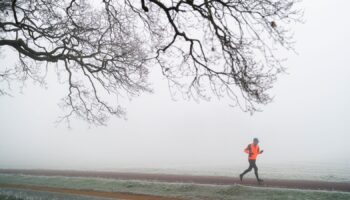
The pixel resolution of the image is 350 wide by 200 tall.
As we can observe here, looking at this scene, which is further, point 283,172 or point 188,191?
point 283,172

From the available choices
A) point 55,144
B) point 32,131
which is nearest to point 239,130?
point 55,144

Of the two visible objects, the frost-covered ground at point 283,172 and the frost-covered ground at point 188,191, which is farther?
the frost-covered ground at point 283,172

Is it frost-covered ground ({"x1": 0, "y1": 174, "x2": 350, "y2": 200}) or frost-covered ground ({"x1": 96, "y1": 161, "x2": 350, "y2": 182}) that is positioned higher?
frost-covered ground ({"x1": 96, "y1": 161, "x2": 350, "y2": 182})

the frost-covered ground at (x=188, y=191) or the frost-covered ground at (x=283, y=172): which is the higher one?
the frost-covered ground at (x=283, y=172)

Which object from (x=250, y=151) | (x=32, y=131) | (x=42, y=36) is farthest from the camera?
(x=32, y=131)

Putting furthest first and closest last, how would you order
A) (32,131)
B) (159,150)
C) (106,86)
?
(32,131) → (159,150) → (106,86)

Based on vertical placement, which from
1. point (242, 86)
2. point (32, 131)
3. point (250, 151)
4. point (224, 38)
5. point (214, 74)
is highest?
point (32, 131)

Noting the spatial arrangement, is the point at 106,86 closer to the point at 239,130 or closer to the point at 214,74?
the point at 214,74

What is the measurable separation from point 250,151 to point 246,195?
418cm

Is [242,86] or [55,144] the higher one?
[55,144]

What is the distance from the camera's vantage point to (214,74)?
30.2 feet

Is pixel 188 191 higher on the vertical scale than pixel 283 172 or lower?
lower

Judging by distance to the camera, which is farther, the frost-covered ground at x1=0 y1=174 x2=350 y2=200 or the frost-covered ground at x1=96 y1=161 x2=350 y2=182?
the frost-covered ground at x1=96 y1=161 x2=350 y2=182

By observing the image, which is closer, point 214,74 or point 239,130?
point 214,74
